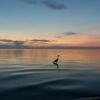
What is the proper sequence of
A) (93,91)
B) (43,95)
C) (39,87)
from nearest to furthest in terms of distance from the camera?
1. (43,95)
2. (93,91)
3. (39,87)

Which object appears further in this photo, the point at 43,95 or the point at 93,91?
the point at 93,91

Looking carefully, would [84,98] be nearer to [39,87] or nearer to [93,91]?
[93,91]

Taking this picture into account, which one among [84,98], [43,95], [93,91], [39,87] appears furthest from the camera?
[39,87]

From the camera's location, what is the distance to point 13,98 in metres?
18.3

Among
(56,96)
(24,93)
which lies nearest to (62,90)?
(56,96)

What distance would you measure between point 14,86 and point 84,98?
776 cm

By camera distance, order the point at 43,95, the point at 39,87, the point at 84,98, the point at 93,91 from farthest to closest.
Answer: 1. the point at 39,87
2. the point at 93,91
3. the point at 43,95
4. the point at 84,98

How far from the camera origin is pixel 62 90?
2123cm

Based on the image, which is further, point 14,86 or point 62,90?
point 14,86

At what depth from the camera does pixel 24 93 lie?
1972 centimetres

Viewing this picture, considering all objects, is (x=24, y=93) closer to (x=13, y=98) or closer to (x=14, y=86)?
(x=13, y=98)

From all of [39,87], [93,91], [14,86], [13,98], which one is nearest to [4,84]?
[14,86]

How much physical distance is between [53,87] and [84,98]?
5.05 metres

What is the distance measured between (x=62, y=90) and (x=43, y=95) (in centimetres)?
253
